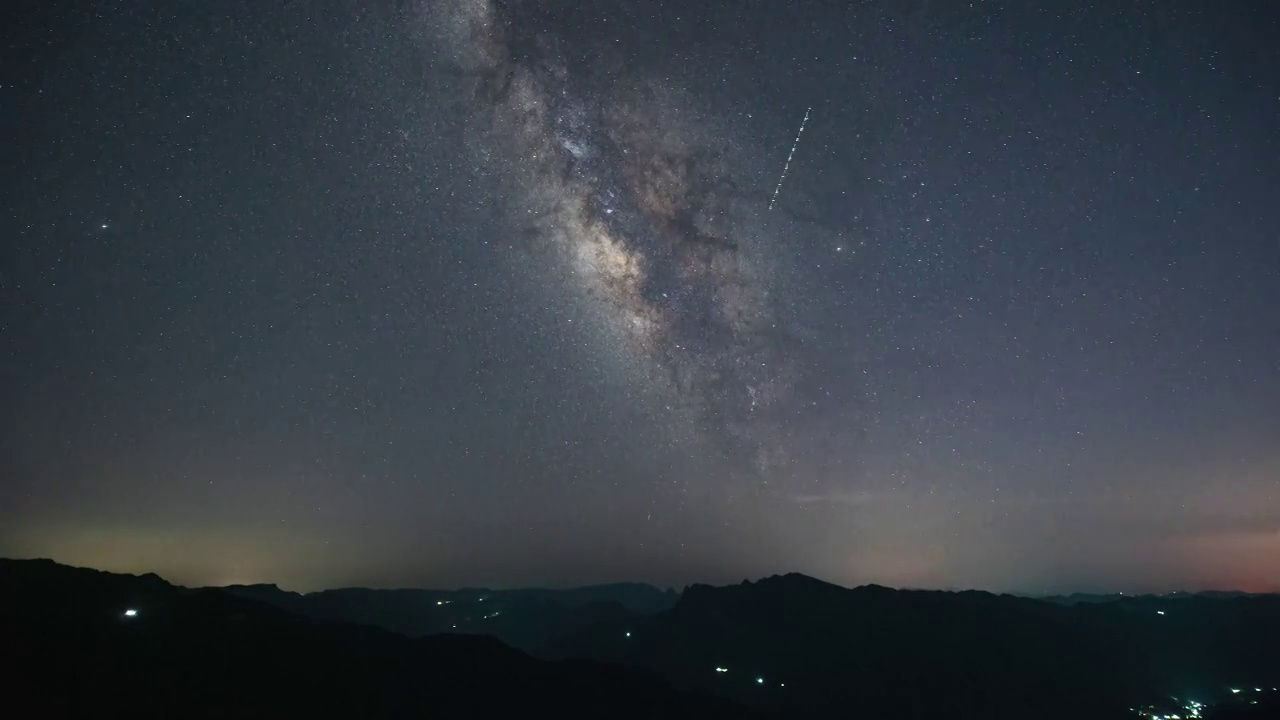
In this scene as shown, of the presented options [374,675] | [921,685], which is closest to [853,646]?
[921,685]

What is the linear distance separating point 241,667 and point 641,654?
92920mm

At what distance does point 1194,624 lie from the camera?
158 metres

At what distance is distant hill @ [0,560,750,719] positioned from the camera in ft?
153

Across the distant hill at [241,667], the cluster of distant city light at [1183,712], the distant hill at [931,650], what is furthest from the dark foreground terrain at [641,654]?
the cluster of distant city light at [1183,712]

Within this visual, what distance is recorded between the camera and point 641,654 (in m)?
133

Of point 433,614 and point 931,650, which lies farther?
point 433,614

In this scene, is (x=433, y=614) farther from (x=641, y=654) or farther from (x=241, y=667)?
(x=241, y=667)

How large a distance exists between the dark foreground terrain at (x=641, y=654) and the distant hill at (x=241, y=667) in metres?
0.20

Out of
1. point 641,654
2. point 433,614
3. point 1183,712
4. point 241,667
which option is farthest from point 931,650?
point 433,614

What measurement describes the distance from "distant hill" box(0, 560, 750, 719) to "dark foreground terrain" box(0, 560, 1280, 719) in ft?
0.66

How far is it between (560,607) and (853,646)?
102601mm

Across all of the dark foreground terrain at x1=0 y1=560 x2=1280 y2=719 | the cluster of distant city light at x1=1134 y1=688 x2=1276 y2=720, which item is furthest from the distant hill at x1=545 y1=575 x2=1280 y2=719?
the cluster of distant city light at x1=1134 y1=688 x2=1276 y2=720

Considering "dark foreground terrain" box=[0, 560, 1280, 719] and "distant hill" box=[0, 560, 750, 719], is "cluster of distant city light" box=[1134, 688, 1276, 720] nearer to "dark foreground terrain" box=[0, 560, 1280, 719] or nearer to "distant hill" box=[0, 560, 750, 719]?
"dark foreground terrain" box=[0, 560, 1280, 719]

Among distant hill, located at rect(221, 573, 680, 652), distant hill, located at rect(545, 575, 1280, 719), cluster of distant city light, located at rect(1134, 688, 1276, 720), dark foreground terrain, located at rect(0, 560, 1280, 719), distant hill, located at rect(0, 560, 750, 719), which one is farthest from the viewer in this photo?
distant hill, located at rect(221, 573, 680, 652)
